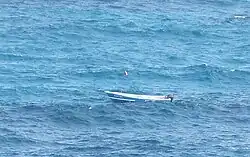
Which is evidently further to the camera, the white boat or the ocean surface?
the white boat

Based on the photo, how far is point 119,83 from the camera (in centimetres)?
15162

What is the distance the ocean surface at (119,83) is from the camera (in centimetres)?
12431

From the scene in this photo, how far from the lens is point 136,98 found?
460ft

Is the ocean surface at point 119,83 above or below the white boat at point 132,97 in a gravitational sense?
below

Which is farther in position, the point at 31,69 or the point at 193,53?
the point at 193,53

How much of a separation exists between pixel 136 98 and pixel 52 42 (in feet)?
137

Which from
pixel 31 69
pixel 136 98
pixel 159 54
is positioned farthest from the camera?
pixel 159 54

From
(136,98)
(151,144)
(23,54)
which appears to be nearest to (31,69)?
(23,54)

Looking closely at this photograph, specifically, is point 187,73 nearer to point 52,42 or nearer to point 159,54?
point 159,54

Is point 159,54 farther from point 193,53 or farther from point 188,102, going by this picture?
point 188,102

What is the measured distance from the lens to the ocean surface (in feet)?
408

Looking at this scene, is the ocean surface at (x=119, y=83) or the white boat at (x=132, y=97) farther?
the white boat at (x=132, y=97)

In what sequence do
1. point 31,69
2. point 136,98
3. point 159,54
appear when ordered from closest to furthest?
point 136,98
point 31,69
point 159,54

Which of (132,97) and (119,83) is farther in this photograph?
(119,83)
